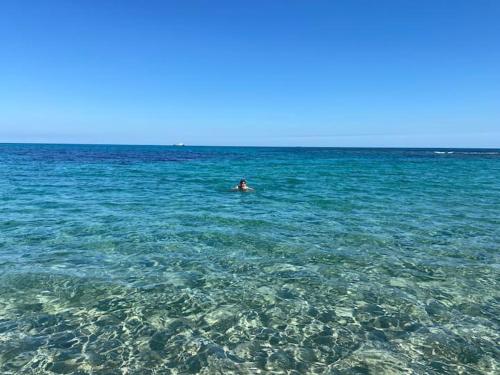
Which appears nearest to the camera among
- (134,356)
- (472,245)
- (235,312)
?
(134,356)

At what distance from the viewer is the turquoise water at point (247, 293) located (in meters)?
6.29

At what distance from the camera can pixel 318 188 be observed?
28781mm

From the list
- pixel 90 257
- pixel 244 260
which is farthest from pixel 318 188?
pixel 90 257

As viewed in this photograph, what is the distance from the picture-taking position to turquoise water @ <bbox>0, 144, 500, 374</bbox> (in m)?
6.29

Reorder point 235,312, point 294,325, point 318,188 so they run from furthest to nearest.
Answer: point 318,188 → point 235,312 → point 294,325

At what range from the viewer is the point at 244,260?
11125 millimetres

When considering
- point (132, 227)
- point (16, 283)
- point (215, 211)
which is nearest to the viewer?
point (16, 283)

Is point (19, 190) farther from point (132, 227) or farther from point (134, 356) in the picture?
point (134, 356)

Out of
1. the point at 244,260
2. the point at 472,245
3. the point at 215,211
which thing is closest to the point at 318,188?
the point at 215,211

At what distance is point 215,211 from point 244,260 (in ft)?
26.0

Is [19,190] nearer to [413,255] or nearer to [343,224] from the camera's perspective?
[343,224]

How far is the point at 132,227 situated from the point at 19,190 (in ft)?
48.7

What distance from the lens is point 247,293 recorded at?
Answer: 8773 mm

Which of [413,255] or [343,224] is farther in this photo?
[343,224]
